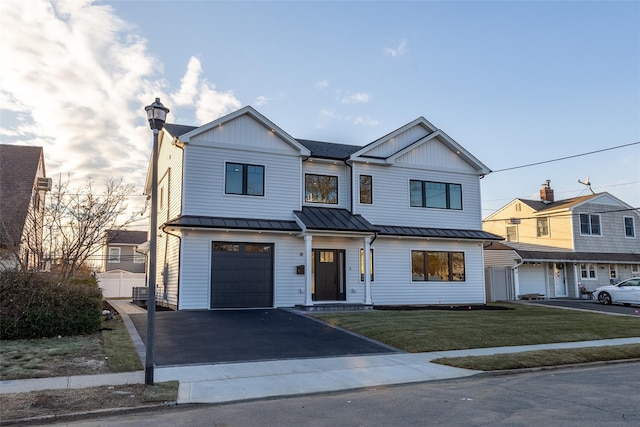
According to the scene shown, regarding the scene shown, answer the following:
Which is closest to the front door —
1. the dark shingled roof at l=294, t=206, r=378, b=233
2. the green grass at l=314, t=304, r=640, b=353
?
the dark shingled roof at l=294, t=206, r=378, b=233

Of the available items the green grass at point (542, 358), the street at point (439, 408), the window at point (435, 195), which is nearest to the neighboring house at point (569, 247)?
the window at point (435, 195)

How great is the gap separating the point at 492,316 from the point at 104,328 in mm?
12588

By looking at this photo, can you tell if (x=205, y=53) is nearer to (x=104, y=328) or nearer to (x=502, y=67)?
(x=104, y=328)

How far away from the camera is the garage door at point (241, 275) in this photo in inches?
701

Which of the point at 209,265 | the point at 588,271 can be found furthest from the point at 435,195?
the point at 588,271

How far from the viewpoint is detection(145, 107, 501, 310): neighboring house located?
17.9 m

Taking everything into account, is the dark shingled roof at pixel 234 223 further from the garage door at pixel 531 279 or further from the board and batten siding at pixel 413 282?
the garage door at pixel 531 279

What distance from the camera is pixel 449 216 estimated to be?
22.5 meters

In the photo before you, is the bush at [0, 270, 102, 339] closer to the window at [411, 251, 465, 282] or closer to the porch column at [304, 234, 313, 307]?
the porch column at [304, 234, 313, 307]

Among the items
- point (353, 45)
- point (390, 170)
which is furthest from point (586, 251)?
point (353, 45)

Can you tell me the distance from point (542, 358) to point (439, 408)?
492 cm

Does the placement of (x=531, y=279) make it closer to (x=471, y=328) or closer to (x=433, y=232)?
(x=433, y=232)

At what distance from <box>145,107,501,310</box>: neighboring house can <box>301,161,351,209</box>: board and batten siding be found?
46mm

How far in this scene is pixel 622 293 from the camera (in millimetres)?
24984
